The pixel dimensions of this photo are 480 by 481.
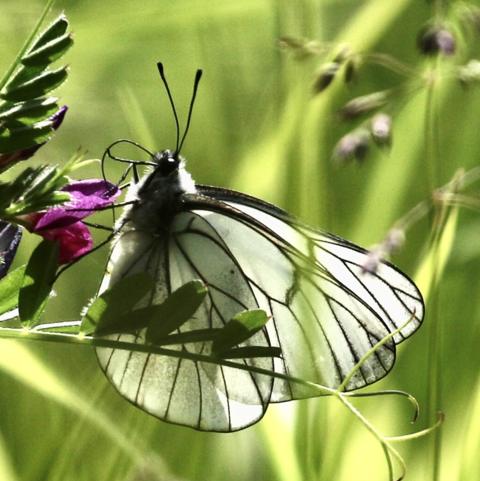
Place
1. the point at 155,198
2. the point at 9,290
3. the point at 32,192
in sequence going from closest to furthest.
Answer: the point at 32,192 → the point at 9,290 → the point at 155,198

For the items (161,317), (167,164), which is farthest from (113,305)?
(167,164)

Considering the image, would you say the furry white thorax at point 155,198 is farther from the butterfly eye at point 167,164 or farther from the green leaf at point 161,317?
the green leaf at point 161,317

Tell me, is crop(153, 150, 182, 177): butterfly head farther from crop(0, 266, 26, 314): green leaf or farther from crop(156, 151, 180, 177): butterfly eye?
crop(0, 266, 26, 314): green leaf

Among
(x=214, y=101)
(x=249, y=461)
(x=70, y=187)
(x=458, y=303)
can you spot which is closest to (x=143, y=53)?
(x=214, y=101)

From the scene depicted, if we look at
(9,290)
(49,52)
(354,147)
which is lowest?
(9,290)

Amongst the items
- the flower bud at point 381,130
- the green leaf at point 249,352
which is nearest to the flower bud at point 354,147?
the flower bud at point 381,130

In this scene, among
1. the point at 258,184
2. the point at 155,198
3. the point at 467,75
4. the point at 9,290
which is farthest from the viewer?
the point at 258,184

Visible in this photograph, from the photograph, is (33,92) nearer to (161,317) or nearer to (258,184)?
(161,317)
